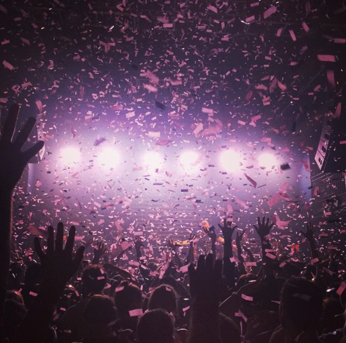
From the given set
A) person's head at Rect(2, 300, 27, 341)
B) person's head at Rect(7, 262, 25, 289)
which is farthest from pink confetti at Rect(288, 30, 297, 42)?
person's head at Rect(2, 300, 27, 341)

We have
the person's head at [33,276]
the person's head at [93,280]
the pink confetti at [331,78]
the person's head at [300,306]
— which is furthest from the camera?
the pink confetti at [331,78]

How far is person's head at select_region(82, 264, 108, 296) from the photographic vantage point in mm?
3775

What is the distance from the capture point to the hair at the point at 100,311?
266cm

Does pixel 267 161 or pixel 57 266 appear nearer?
pixel 57 266

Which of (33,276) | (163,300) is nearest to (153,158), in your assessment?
(33,276)

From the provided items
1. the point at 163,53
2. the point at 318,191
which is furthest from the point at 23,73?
the point at 318,191

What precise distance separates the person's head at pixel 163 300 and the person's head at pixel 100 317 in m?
0.48

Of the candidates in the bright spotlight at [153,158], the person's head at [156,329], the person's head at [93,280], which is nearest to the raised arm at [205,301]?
the person's head at [156,329]

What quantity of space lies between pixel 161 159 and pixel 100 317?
690 inches

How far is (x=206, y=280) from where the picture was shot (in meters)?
2.30

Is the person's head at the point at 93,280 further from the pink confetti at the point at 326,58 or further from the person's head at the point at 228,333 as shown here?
the pink confetti at the point at 326,58

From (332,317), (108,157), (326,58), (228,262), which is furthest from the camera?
(108,157)

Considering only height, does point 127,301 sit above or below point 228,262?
below

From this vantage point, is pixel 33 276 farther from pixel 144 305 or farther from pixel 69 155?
pixel 69 155
